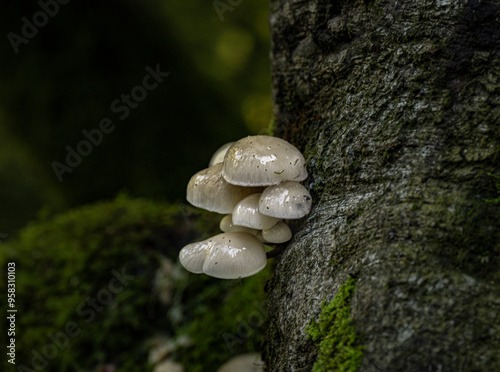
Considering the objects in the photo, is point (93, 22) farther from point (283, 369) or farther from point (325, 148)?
point (283, 369)

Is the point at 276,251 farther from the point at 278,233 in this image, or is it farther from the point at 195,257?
the point at 195,257

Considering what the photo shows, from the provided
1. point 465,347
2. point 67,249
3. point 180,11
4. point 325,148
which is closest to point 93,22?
point 180,11

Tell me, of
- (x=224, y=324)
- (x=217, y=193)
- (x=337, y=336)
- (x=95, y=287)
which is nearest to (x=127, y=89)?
(x=95, y=287)

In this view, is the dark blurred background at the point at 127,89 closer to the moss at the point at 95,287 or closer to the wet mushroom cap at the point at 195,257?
the moss at the point at 95,287

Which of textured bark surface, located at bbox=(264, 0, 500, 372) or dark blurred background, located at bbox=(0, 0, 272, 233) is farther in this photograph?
dark blurred background, located at bbox=(0, 0, 272, 233)

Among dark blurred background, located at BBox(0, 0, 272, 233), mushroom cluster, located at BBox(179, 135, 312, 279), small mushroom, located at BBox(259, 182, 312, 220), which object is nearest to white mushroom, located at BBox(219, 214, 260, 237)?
mushroom cluster, located at BBox(179, 135, 312, 279)

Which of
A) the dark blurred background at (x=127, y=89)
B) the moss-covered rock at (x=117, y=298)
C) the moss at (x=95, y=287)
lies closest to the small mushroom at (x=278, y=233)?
→ the moss-covered rock at (x=117, y=298)

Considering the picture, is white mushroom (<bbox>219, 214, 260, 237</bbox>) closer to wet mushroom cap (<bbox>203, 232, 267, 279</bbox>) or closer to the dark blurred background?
wet mushroom cap (<bbox>203, 232, 267, 279</bbox>)
